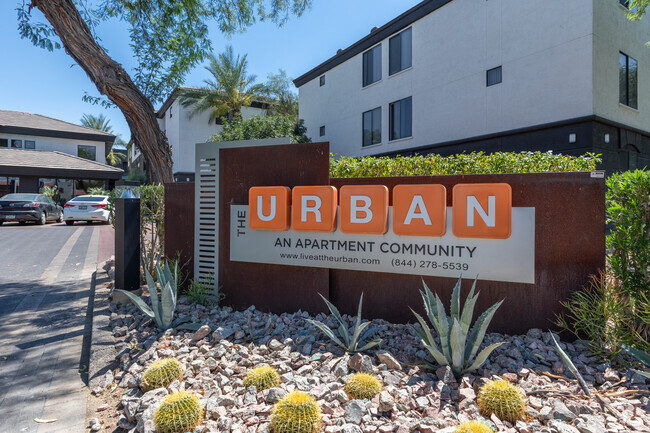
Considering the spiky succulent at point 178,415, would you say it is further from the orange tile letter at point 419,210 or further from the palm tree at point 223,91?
the palm tree at point 223,91

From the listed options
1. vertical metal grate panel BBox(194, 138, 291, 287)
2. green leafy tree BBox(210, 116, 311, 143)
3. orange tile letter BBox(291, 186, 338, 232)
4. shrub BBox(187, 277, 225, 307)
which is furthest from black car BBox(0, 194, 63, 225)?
orange tile letter BBox(291, 186, 338, 232)

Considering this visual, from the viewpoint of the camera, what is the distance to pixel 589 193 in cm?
368

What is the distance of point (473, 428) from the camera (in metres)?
2.22

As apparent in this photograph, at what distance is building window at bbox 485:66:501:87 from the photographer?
13.4m

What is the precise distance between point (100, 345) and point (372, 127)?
56.1 feet

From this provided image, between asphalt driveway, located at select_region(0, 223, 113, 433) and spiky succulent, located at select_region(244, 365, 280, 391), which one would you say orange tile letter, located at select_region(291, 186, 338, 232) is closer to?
spiky succulent, located at select_region(244, 365, 280, 391)

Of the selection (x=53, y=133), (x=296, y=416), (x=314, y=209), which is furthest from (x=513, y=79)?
(x=53, y=133)

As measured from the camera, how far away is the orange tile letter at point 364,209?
415cm

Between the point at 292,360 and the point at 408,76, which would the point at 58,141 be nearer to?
the point at 408,76

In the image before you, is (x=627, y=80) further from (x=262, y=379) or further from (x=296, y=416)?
(x=296, y=416)

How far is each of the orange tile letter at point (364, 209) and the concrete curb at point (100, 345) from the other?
270 cm

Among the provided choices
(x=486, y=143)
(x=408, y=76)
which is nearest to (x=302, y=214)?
(x=486, y=143)

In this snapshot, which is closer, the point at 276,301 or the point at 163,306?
the point at 163,306

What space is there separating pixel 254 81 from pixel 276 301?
1097 inches
